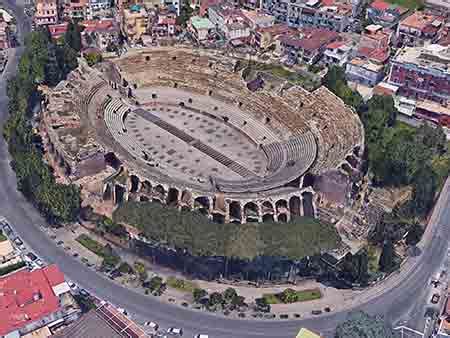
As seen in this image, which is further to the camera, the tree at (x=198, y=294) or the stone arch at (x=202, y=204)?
the stone arch at (x=202, y=204)

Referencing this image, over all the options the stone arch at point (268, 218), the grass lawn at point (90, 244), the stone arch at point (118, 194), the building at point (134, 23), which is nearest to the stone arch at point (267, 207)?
the stone arch at point (268, 218)

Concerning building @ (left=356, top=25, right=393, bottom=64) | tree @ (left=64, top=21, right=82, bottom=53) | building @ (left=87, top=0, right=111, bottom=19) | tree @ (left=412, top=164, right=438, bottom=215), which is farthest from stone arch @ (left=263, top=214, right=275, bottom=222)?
building @ (left=87, top=0, right=111, bottom=19)

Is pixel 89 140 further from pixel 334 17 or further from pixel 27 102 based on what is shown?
pixel 334 17

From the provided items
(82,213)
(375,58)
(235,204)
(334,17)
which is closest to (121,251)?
(82,213)

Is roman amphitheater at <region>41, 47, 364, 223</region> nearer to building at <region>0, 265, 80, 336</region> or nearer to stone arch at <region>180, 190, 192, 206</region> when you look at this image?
stone arch at <region>180, 190, 192, 206</region>

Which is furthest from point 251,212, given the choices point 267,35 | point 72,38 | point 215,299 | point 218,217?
point 72,38

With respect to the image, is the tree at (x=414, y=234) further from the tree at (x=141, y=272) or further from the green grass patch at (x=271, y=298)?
the tree at (x=141, y=272)
